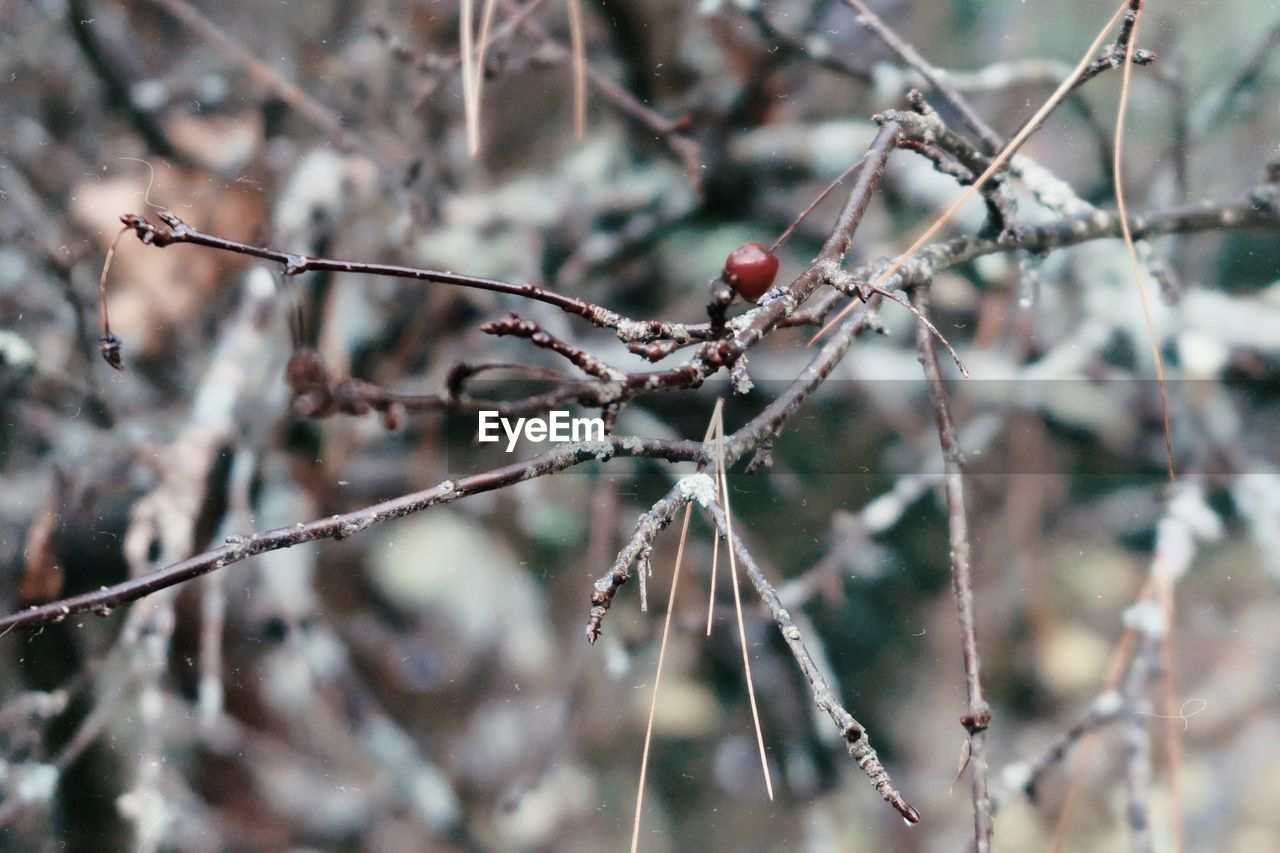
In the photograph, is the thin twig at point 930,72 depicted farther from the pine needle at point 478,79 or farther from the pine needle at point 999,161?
the pine needle at point 478,79

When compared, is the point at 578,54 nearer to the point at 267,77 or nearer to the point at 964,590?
the point at 267,77

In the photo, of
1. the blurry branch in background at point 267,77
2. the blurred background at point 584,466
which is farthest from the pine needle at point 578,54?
the blurry branch in background at point 267,77

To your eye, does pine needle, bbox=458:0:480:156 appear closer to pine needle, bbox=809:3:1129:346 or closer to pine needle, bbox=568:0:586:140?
pine needle, bbox=568:0:586:140

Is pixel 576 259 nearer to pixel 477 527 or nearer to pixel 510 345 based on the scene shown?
pixel 510 345

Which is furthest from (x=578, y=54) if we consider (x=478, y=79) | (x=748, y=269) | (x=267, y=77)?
(x=748, y=269)

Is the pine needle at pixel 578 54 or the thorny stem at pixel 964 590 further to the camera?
the pine needle at pixel 578 54

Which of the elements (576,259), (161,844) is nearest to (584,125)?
(576,259)

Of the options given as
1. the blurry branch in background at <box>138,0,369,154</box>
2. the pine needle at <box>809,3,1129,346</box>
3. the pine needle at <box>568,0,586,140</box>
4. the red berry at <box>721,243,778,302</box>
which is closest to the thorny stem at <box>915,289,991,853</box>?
the pine needle at <box>809,3,1129,346</box>
